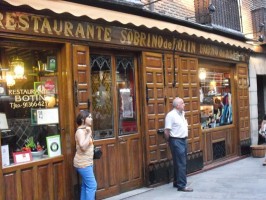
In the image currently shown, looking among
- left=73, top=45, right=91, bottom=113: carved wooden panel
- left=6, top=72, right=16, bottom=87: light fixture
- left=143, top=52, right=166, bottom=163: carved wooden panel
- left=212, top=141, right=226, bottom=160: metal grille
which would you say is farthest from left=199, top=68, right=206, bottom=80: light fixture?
left=6, top=72, right=16, bottom=87: light fixture

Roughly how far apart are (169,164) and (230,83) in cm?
443

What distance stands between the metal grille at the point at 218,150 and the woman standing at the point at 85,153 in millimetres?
5643

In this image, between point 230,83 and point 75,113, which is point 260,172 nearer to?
point 230,83

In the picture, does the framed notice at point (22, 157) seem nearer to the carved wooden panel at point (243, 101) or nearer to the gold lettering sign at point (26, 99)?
the gold lettering sign at point (26, 99)

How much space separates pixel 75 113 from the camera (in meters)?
6.82

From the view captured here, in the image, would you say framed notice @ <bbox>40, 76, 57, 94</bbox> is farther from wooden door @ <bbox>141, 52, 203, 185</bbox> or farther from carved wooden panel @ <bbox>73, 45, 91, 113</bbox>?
wooden door @ <bbox>141, 52, 203, 185</bbox>

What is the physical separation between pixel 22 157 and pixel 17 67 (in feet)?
4.80

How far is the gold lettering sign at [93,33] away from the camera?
5.97 metres

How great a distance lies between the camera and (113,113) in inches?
308

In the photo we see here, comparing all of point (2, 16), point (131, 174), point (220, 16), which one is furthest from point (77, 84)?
point (220, 16)

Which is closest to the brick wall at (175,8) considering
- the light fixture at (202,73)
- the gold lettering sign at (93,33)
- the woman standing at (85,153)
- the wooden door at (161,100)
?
the gold lettering sign at (93,33)

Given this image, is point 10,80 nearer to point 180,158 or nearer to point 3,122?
point 3,122

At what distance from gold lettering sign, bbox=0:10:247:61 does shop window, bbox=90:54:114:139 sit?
47 centimetres

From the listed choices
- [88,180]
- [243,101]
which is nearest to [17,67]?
[88,180]
